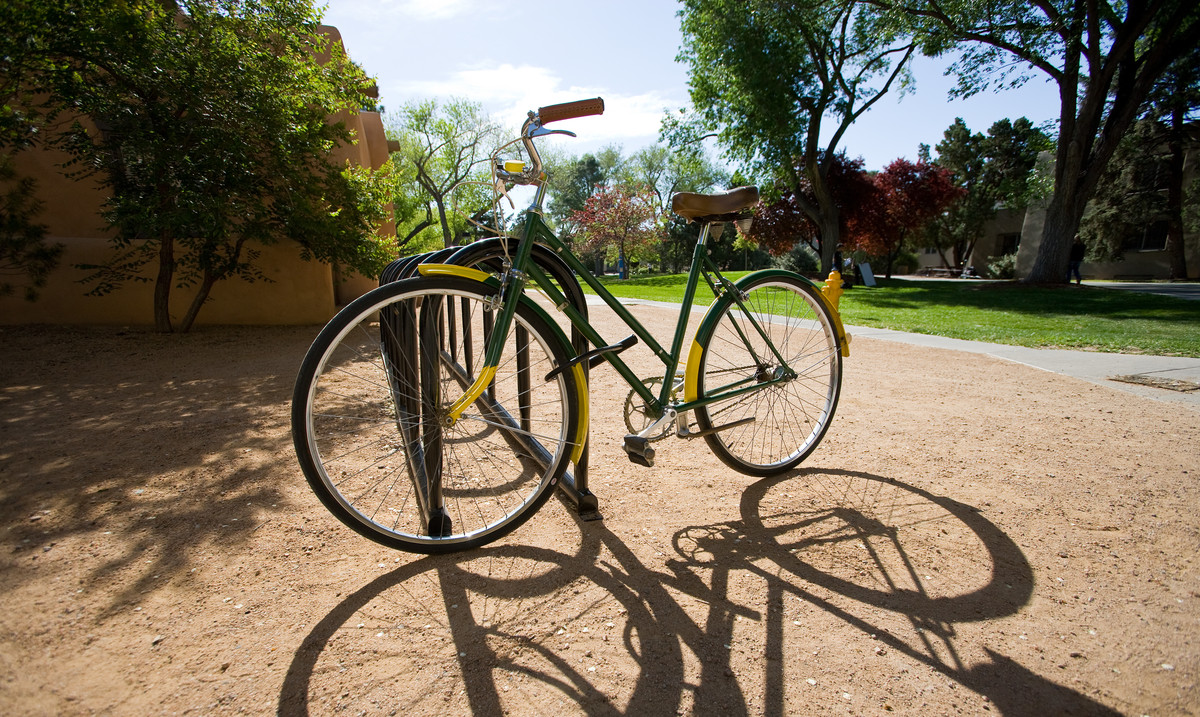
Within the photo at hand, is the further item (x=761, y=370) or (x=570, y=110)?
(x=761, y=370)

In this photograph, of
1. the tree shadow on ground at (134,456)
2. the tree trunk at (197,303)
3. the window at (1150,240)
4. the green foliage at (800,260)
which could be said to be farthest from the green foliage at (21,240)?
the window at (1150,240)

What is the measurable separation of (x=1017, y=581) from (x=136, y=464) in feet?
12.7

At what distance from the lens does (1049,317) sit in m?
9.98

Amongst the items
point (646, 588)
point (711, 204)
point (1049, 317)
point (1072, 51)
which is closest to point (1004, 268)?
point (1072, 51)

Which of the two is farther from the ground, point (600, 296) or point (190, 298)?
point (600, 296)

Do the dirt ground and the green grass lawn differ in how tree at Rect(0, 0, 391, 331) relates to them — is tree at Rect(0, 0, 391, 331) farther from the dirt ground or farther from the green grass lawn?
the green grass lawn

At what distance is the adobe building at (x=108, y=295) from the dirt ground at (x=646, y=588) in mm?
5254

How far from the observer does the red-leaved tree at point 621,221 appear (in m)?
34.3

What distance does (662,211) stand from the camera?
125 ft

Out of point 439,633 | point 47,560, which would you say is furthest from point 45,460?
point 439,633

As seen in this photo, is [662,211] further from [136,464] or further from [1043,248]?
[136,464]

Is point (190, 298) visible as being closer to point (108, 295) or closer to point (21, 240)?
point (108, 295)

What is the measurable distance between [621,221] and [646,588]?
110 ft

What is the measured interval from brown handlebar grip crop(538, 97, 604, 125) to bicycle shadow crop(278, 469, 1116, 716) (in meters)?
1.57
